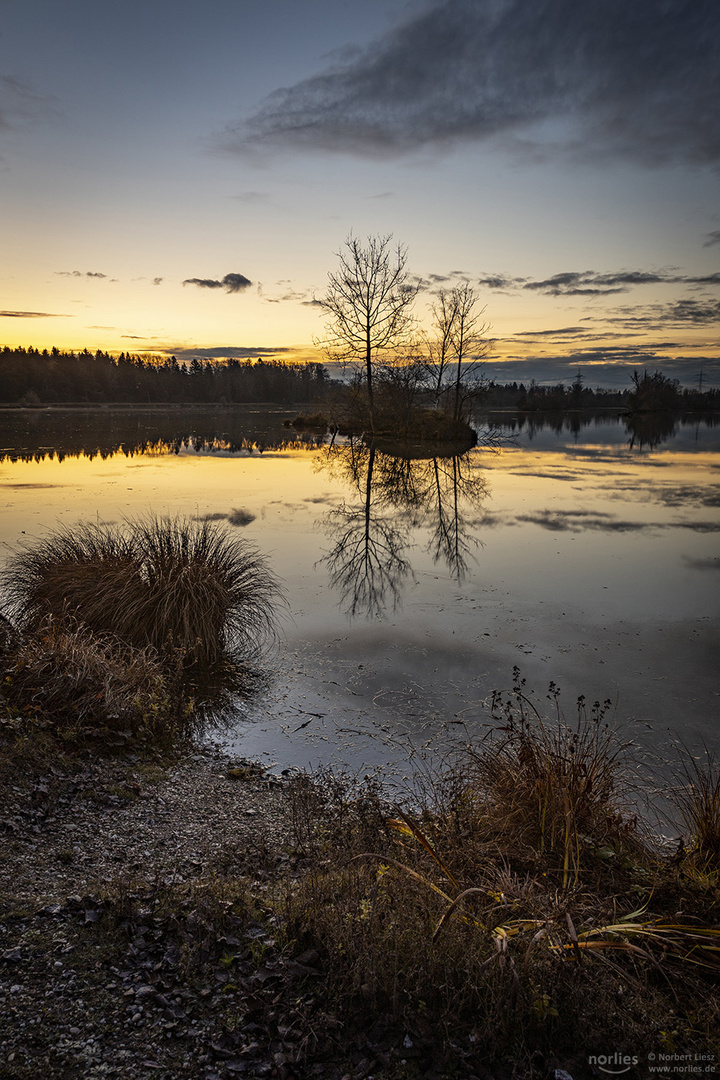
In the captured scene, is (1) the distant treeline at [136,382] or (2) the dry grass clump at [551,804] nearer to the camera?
(2) the dry grass clump at [551,804]

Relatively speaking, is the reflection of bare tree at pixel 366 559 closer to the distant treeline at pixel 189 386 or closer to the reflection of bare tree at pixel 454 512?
the reflection of bare tree at pixel 454 512

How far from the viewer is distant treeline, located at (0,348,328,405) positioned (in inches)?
4833

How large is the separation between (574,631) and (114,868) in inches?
264

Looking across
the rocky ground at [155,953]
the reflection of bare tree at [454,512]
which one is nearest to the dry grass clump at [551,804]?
the rocky ground at [155,953]

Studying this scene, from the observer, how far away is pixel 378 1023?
285 centimetres

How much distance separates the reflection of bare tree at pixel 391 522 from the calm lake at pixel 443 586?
0.28 feet

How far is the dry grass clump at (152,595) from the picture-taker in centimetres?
795

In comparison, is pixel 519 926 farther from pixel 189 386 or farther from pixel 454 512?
pixel 189 386

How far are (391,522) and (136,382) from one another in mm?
142028

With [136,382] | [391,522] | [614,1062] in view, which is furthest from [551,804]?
[136,382]

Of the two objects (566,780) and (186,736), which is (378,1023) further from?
(186,736)

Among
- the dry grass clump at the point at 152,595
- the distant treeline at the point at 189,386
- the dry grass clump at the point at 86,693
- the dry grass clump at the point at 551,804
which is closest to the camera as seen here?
the dry grass clump at the point at 551,804

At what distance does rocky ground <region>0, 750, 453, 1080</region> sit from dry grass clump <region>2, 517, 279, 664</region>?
3.04m

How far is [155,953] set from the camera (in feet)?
10.6
